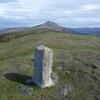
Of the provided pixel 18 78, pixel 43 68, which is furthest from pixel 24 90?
pixel 43 68

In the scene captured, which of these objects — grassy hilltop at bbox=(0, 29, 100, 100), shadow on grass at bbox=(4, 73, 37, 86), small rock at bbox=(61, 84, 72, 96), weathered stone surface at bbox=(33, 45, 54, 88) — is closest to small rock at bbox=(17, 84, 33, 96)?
grassy hilltop at bbox=(0, 29, 100, 100)

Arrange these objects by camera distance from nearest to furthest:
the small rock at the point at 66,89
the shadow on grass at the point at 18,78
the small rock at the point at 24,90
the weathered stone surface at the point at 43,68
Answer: the small rock at the point at 24,90
the small rock at the point at 66,89
the weathered stone surface at the point at 43,68
the shadow on grass at the point at 18,78

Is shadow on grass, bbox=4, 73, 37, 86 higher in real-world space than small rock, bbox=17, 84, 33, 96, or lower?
higher

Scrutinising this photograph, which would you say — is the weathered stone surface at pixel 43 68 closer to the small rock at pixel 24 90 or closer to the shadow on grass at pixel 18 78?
the shadow on grass at pixel 18 78

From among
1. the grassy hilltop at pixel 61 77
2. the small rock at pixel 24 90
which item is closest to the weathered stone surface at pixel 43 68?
the grassy hilltop at pixel 61 77

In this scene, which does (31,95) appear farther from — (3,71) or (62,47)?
(62,47)

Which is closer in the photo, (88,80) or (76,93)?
(76,93)

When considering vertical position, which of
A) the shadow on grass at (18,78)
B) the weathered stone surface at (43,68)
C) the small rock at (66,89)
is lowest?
the small rock at (66,89)

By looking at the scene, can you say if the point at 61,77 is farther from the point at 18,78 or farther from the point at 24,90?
the point at 24,90

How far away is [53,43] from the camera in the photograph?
7675 cm

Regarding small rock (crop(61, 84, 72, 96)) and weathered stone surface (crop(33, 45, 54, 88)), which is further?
weathered stone surface (crop(33, 45, 54, 88))

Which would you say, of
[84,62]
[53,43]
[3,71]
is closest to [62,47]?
[53,43]

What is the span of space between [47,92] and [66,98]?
8.63 feet

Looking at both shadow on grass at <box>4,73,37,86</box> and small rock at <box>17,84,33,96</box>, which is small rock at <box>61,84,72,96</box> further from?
small rock at <box>17,84,33,96</box>
